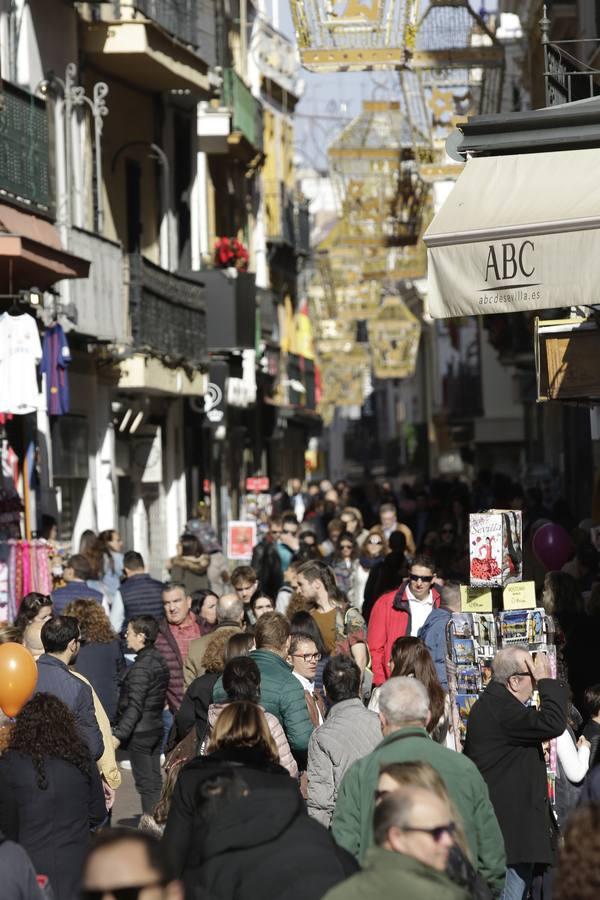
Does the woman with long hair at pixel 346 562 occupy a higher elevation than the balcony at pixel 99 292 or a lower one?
lower

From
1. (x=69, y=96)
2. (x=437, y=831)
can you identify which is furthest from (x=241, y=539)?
(x=437, y=831)

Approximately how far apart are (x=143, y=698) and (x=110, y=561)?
5.89m

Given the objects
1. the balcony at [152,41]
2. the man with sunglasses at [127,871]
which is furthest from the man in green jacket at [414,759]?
the balcony at [152,41]

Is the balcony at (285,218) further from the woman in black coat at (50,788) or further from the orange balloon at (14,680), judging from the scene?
the woman in black coat at (50,788)

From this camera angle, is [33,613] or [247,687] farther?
[33,613]

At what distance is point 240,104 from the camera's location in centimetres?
3316

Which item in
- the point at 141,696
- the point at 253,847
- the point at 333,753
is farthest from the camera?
the point at 141,696

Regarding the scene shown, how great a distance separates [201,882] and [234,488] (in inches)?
1274

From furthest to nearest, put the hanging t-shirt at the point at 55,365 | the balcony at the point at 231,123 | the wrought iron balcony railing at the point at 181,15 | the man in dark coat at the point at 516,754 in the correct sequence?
1. the balcony at the point at 231,123
2. the wrought iron balcony railing at the point at 181,15
3. the hanging t-shirt at the point at 55,365
4. the man in dark coat at the point at 516,754

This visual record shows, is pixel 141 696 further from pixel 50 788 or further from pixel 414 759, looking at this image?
pixel 414 759

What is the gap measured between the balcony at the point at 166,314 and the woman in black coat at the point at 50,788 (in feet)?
50.8

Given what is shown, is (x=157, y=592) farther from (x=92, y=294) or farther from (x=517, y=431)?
(x=517, y=431)

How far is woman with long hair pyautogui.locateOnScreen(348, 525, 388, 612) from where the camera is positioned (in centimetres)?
1708

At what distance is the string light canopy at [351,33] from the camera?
19547 millimetres
